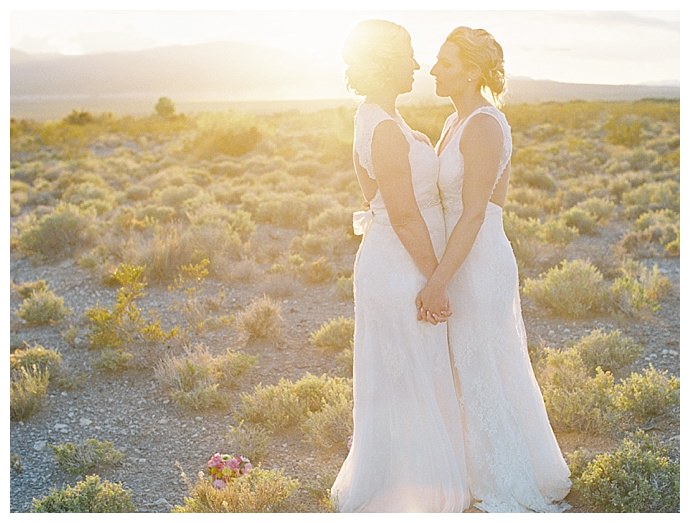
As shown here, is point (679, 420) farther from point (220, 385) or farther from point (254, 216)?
point (254, 216)

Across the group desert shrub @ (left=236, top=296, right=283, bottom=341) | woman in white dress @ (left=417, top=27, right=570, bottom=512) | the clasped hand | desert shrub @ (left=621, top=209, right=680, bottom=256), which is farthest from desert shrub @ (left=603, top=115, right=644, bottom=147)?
the clasped hand

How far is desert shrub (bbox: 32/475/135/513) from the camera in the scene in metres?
4.34

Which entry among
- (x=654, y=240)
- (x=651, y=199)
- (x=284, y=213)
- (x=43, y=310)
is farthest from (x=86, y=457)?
(x=651, y=199)

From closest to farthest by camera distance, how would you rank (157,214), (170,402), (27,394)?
(27,394) → (170,402) → (157,214)

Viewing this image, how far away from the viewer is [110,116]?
43656 millimetres

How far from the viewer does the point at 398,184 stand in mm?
3574

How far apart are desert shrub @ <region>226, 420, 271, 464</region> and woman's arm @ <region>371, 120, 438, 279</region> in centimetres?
217

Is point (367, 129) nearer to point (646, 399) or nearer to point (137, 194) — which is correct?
point (646, 399)

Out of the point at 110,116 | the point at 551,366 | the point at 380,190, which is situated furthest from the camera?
the point at 110,116

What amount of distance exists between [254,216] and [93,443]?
853cm

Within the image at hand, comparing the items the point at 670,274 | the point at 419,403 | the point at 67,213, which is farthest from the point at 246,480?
the point at 67,213

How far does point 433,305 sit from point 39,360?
14.3 ft

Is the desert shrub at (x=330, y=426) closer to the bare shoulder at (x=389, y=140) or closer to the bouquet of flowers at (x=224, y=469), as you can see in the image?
the bouquet of flowers at (x=224, y=469)

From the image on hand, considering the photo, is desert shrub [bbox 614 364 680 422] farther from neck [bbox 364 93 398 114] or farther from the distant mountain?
the distant mountain
